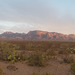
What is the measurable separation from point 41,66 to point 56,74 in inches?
66.2

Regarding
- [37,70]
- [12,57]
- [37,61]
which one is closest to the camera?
[37,70]

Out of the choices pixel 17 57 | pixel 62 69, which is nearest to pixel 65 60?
pixel 62 69

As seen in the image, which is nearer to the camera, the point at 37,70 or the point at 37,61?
the point at 37,70

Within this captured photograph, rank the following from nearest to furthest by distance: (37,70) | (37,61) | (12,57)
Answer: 1. (37,70)
2. (37,61)
3. (12,57)

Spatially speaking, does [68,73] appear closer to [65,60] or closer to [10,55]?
[65,60]

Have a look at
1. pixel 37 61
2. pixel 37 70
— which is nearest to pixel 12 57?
pixel 37 61

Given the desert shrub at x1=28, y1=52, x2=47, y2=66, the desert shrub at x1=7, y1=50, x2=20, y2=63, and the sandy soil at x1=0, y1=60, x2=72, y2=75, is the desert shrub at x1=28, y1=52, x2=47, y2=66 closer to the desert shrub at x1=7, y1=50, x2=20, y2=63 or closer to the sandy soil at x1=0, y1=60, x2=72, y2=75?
the sandy soil at x1=0, y1=60, x2=72, y2=75

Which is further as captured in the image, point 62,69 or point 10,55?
point 10,55

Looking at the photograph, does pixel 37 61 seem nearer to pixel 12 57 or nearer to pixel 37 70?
pixel 37 70

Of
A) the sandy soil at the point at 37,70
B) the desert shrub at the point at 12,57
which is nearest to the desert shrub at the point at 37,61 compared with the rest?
the sandy soil at the point at 37,70

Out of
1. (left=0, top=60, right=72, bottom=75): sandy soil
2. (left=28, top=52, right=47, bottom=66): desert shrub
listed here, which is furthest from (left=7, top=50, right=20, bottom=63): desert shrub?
(left=28, top=52, right=47, bottom=66): desert shrub

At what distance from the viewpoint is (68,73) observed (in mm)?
7441

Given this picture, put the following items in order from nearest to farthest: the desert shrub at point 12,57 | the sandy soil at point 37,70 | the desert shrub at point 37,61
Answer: the sandy soil at point 37,70, the desert shrub at point 37,61, the desert shrub at point 12,57

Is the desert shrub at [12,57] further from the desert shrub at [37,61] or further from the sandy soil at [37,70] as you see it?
the desert shrub at [37,61]
